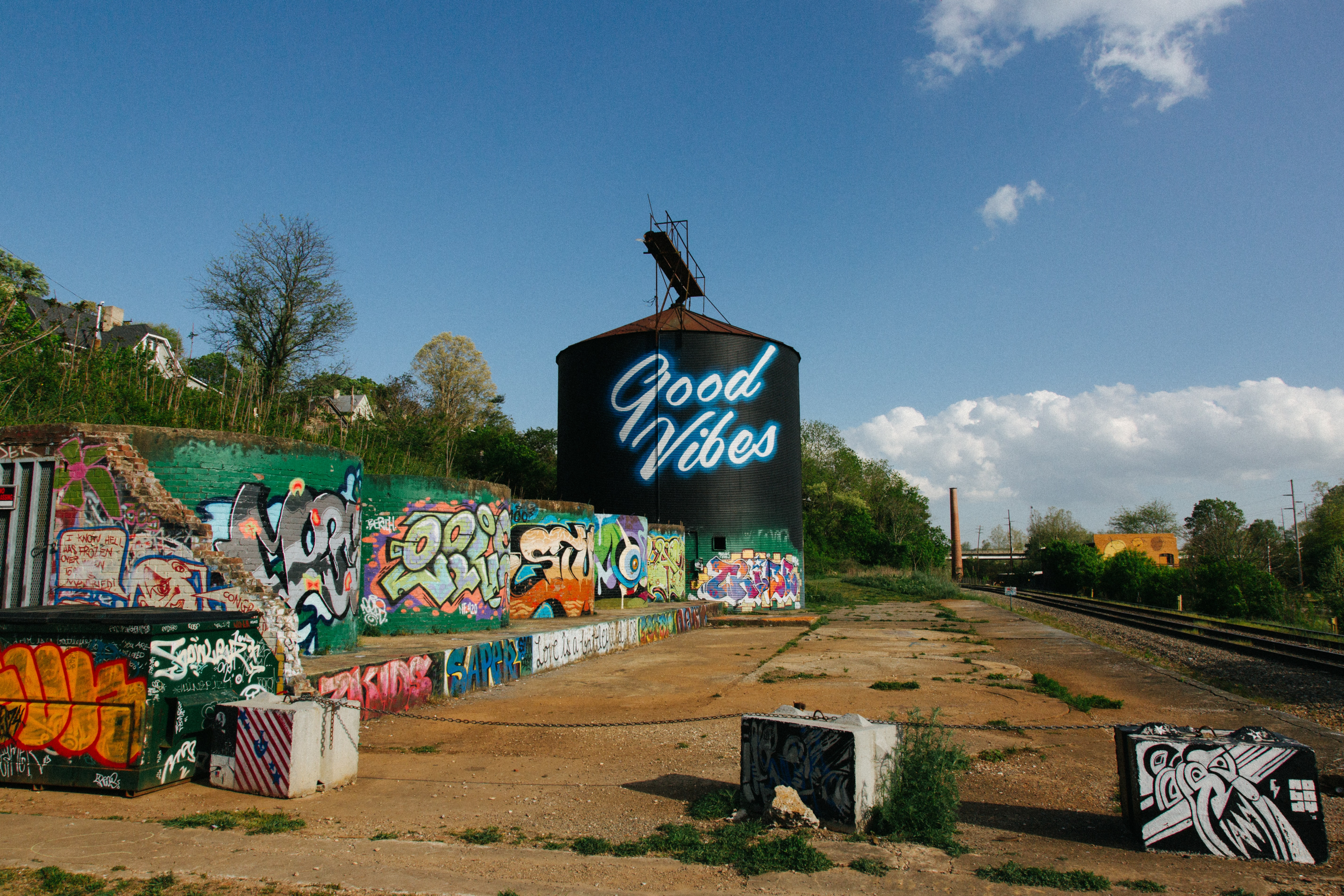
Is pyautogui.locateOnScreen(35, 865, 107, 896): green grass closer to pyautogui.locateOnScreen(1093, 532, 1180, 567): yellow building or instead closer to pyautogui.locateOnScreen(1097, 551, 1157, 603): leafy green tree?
pyautogui.locateOnScreen(1097, 551, 1157, 603): leafy green tree

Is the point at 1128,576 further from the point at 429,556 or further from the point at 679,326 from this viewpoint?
the point at 429,556

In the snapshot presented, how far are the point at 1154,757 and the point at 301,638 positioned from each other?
9.68 meters

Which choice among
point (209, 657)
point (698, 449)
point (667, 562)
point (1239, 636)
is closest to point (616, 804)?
point (209, 657)

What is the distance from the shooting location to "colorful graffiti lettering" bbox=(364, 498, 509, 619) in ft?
42.6

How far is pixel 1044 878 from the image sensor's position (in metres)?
4.45

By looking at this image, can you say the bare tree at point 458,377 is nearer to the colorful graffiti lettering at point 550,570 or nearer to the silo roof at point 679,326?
the silo roof at point 679,326

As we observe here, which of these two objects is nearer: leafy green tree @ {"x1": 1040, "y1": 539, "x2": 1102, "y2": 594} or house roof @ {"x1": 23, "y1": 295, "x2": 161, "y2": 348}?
house roof @ {"x1": 23, "y1": 295, "x2": 161, "y2": 348}

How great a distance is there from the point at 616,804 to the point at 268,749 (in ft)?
9.40

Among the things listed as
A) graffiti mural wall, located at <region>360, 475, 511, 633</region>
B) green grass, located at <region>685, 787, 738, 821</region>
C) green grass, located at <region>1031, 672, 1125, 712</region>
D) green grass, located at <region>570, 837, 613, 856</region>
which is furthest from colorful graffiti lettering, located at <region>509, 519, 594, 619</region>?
green grass, located at <region>570, 837, 613, 856</region>

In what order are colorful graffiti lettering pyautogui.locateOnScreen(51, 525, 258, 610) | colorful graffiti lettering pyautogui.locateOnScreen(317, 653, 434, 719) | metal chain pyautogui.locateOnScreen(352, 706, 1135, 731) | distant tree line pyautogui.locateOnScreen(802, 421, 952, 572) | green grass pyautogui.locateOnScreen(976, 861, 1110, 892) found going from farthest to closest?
1. distant tree line pyautogui.locateOnScreen(802, 421, 952, 572)
2. colorful graffiti lettering pyautogui.locateOnScreen(317, 653, 434, 719)
3. colorful graffiti lettering pyautogui.locateOnScreen(51, 525, 258, 610)
4. metal chain pyautogui.locateOnScreen(352, 706, 1135, 731)
5. green grass pyautogui.locateOnScreen(976, 861, 1110, 892)

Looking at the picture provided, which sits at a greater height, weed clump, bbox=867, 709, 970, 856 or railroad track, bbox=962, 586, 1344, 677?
weed clump, bbox=867, 709, 970, 856

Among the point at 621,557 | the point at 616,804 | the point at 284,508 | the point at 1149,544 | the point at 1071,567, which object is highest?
the point at 284,508

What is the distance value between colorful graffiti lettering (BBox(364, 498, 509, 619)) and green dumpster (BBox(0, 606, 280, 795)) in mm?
6627

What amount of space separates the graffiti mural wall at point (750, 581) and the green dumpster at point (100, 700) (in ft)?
75.0
